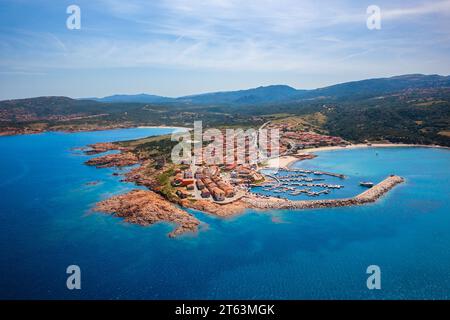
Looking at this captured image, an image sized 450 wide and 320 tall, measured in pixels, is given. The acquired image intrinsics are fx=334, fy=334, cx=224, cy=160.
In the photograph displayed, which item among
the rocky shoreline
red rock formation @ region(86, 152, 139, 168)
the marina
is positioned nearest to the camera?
the rocky shoreline

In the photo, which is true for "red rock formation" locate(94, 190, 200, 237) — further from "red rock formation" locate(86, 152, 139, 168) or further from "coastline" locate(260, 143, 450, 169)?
"coastline" locate(260, 143, 450, 169)

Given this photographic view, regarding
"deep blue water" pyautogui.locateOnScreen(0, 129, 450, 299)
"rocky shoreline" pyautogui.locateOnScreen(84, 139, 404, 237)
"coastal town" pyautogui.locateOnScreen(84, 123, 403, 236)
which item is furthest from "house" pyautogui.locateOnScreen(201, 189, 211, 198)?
"deep blue water" pyautogui.locateOnScreen(0, 129, 450, 299)

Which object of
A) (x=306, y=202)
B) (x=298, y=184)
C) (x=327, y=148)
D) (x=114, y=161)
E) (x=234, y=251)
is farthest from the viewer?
(x=327, y=148)

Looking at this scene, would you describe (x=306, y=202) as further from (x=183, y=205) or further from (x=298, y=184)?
(x=183, y=205)

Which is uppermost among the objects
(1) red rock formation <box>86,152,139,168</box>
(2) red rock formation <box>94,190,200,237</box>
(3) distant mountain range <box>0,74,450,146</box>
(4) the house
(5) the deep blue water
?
(3) distant mountain range <box>0,74,450,146</box>

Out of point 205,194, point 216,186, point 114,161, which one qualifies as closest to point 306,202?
point 216,186

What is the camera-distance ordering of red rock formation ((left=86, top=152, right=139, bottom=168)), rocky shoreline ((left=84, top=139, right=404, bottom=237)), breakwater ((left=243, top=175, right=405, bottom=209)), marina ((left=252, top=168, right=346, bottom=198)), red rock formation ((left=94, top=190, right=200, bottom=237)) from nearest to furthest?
red rock formation ((left=94, top=190, right=200, bottom=237))
rocky shoreline ((left=84, top=139, right=404, bottom=237))
breakwater ((left=243, top=175, right=405, bottom=209))
marina ((left=252, top=168, right=346, bottom=198))
red rock formation ((left=86, top=152, right=139, bottom=168))

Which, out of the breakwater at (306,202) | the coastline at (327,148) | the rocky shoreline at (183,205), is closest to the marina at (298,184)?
the breakwater at (306,202)
